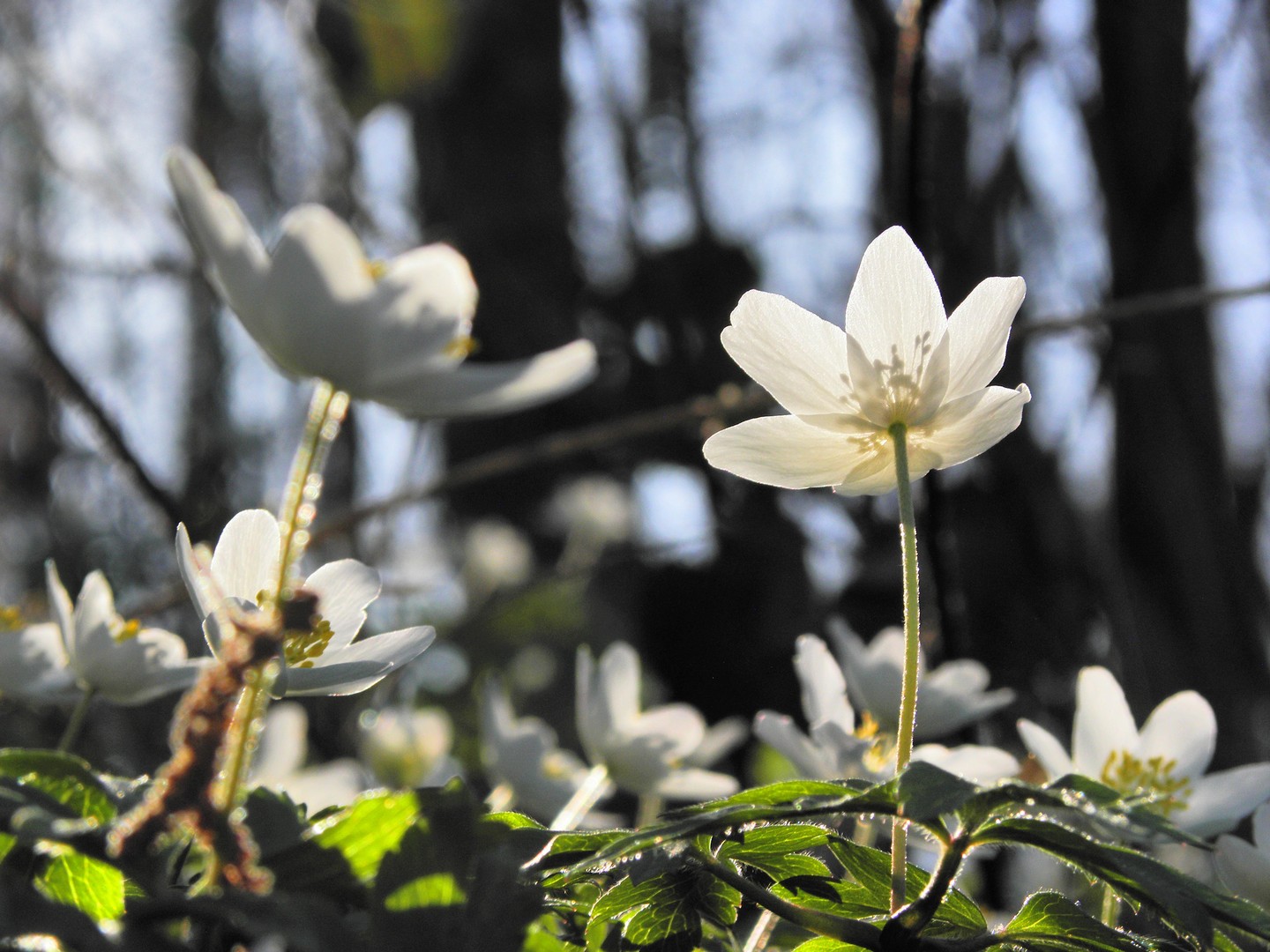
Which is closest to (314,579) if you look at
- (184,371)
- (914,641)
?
(914,641)

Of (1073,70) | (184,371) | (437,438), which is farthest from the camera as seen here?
(184,371)

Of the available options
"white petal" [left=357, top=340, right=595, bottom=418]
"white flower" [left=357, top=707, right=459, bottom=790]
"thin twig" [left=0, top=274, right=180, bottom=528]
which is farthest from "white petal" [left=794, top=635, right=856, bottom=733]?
"thin twig" [left=0, top=274, right=180, bottom=528]

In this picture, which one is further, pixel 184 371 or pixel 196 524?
pixel 184 371

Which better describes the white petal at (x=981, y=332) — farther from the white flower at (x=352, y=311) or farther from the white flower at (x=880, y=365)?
the white flower at (x=352, y=311)

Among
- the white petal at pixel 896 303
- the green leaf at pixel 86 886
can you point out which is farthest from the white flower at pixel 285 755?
the white petal at pixel 896 303

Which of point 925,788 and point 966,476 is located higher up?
point 925,788

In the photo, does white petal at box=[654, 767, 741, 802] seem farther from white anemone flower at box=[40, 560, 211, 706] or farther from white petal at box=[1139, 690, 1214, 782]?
white anemone flower at box=[40, 560, 211, 706]

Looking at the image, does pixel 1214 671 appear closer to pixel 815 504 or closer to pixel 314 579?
pixel 815 504
